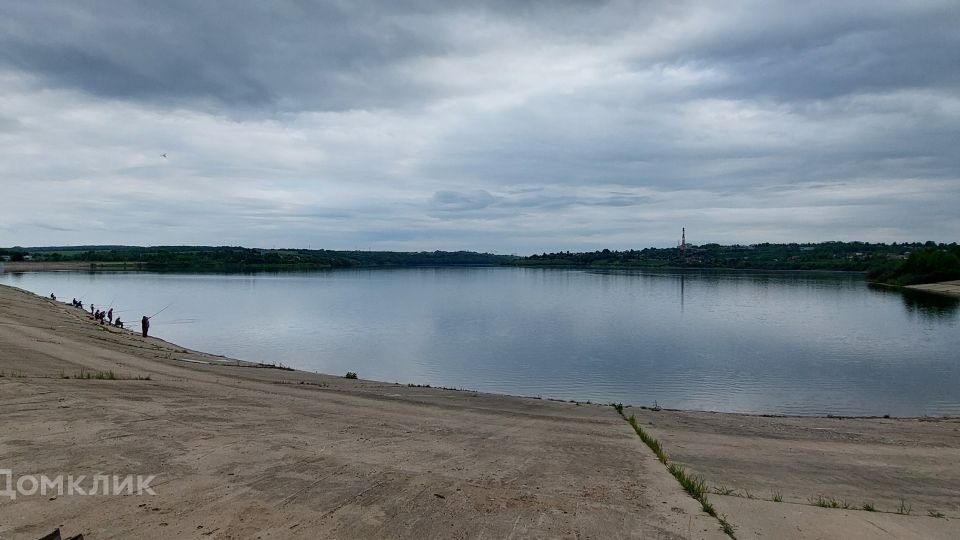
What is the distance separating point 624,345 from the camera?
3306cm

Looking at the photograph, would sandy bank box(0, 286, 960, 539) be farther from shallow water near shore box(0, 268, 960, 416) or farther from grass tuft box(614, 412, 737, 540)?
shallow water near shore box(0, 268, 960, 416)

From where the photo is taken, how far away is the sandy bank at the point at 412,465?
608cm

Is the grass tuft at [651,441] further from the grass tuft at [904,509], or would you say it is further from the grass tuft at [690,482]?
the grass tuft at [904,509]

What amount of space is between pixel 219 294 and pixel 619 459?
68503 millimetres

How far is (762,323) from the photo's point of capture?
145 ft

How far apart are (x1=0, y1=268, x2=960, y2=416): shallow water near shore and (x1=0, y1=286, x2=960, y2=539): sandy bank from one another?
25.0 ft

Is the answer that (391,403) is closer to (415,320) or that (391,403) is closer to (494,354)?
(494,354)

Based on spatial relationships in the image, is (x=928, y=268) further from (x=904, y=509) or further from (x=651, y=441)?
(x=904, y=509)

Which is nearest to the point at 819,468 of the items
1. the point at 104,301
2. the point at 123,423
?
the point at 123,423

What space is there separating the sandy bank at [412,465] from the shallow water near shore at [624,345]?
763cm

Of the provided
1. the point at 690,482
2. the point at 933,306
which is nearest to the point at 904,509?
the point at 690,482

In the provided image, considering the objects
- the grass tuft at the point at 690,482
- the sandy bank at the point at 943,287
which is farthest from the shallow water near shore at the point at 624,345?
the sandy bank at the point at 943,287

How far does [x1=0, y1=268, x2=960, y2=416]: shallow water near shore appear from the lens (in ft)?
71.3

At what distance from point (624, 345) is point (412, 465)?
2651 cm
